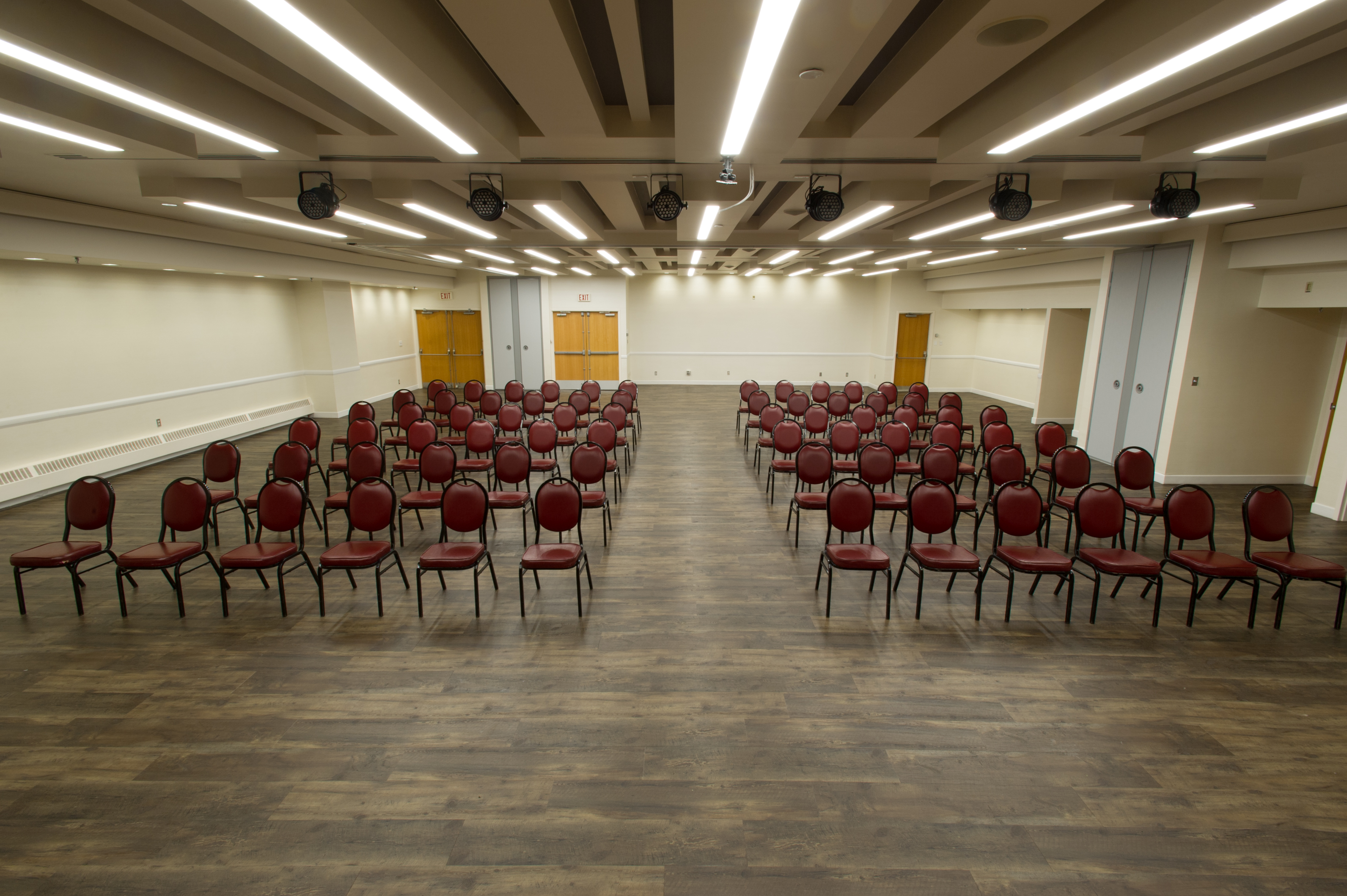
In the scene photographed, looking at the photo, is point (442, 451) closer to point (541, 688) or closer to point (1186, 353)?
point (541, 688)

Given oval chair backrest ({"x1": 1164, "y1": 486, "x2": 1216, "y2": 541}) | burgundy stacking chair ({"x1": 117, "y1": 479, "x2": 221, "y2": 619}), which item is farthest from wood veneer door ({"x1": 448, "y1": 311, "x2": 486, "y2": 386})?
oval chair backrest ({"x1": 1164, "y1": 486, "x2": 1216, "y2": 541})

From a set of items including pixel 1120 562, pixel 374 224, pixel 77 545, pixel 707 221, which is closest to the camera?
pixel 1120 562

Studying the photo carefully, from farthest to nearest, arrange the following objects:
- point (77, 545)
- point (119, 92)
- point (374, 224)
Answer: point (374, 224) → point (77, 545) → point (119, 92)

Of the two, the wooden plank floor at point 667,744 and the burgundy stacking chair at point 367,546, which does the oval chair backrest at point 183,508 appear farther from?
the burgundy stacking chair at point 367,546

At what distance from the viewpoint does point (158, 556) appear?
16.1ft

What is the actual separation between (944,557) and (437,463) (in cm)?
549

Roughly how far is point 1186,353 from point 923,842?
899 cm

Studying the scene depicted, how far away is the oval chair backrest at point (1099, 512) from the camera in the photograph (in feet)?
17.3

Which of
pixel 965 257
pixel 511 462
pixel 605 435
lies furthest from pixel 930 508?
pixel 965 257

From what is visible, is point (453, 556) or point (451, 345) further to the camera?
point (451, 345)

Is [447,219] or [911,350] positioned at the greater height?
[447,219]

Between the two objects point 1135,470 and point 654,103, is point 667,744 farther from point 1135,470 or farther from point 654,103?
point 1135,470

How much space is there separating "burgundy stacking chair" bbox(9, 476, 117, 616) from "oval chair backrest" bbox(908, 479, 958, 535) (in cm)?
698

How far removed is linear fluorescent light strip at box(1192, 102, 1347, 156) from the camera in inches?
128
